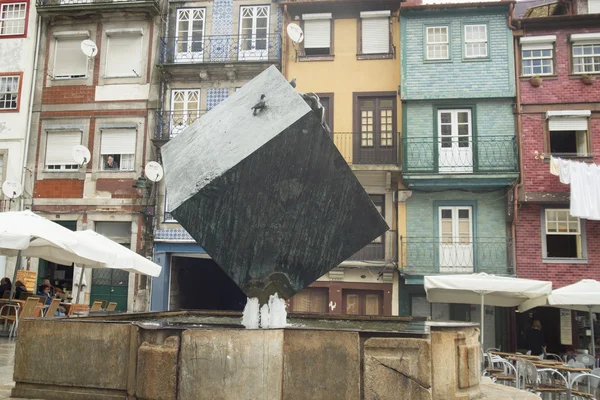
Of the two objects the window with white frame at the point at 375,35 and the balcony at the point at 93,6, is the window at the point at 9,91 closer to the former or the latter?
the balcony at the point at 93,6

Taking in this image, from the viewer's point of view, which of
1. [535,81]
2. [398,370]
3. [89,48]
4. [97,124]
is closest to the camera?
[398,370]

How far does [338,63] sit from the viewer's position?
63.1ft

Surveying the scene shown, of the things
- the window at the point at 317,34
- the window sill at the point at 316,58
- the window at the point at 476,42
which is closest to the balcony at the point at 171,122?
the window sill at the point at 316,58

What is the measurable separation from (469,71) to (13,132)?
14741 mm

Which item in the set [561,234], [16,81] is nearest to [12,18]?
[16,81]

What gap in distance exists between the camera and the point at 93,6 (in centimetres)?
2000

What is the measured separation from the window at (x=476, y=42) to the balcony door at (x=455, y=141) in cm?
181

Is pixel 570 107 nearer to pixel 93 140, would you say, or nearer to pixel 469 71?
pixel 469 71

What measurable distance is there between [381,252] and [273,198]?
517 inches

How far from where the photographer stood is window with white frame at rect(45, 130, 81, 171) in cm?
1992

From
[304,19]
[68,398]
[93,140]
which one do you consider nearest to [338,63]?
[304,19]

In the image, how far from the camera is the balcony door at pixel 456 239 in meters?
17.4

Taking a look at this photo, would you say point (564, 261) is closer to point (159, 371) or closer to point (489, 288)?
point (489, 288)

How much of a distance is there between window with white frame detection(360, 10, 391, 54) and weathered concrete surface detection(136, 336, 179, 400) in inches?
634
